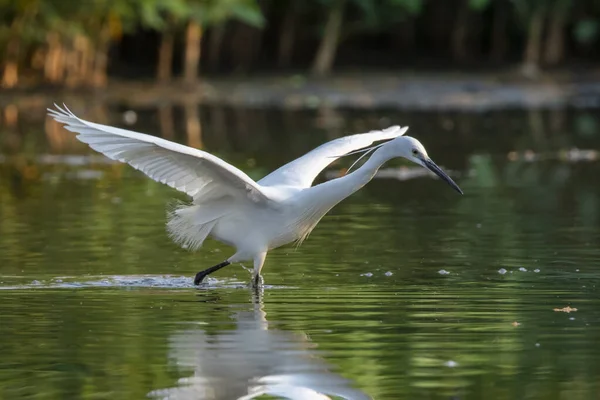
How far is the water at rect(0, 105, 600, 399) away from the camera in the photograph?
Answer: 8.15 meters

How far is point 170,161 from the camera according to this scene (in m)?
11.1

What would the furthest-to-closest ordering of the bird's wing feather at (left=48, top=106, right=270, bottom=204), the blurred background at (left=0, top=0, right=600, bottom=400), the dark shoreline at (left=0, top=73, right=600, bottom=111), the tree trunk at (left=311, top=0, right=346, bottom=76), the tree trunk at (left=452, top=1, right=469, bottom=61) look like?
the tree trunk at (left=452, top=1, right=469, bottom=61), the tree trunk at (left=311, top=0, right=346, bottom=76), the dark shoreline at (left=0, top=73, right=600, bottom=111), the bird's wing feather at (left=48, top=106, right=270, bottom=204), the blurred background at (left=0, top=0, right=600, bottom=400)

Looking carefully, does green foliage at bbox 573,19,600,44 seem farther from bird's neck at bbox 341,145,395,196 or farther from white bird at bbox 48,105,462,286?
bird's neck at bbox 341,145,395,196

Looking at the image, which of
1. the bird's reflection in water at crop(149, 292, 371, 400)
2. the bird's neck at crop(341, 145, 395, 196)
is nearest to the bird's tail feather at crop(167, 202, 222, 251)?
the bird's neck at crop(341, 145, 395, 196)

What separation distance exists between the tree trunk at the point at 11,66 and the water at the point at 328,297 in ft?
54.2

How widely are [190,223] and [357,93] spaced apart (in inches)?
1029

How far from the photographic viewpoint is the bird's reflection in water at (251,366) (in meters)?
7.80

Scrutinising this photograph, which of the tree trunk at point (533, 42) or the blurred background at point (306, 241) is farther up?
the tree trunk at point (533, 42)

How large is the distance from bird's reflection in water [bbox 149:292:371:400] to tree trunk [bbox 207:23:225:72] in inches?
1273

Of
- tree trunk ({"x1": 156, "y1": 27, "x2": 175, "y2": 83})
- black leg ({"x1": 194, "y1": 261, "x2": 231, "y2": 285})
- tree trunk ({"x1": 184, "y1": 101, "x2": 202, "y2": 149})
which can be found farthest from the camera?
tree trunk ({"x1": 156, "y1": 27, "x2": 175, "y2": 83})

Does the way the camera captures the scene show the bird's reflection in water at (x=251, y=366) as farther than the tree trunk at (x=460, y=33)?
No

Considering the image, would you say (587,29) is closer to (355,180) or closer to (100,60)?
(100,60)

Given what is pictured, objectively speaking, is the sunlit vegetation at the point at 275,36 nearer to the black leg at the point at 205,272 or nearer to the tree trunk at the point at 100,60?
the tree trunk at the point at 100,60

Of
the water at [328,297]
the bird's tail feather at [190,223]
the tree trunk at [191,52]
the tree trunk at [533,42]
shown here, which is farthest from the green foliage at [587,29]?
the bird's tail feather at [190,223]
